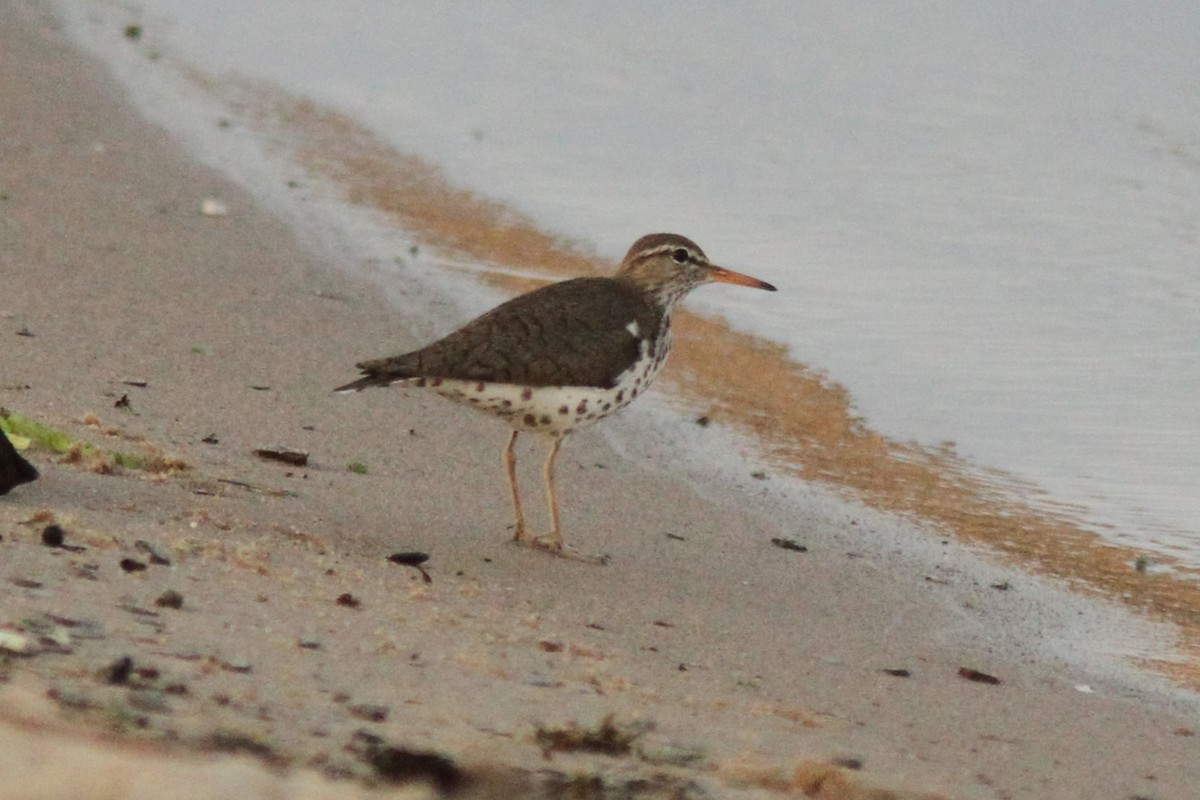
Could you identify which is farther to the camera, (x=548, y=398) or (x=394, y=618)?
(x=548, y=398)

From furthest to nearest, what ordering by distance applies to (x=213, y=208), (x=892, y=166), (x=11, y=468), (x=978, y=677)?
(x=892, y=166)
(x=213, y=208)
(x=978, y=677)
(x=11, y=468)

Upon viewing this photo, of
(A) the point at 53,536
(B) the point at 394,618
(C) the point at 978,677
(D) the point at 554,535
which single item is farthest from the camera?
(D) the point at 554,535

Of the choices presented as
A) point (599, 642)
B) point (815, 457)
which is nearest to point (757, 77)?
point (815, 457)

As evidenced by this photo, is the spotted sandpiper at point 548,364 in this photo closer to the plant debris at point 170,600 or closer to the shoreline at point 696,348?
the shoreline at point 696,348

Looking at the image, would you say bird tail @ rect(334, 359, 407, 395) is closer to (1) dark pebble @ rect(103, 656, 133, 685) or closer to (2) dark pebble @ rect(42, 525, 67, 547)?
(2) dark pebble @ rect(42, 525, 67, 547)

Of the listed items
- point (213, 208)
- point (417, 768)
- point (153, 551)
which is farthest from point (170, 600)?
point (213, 208)

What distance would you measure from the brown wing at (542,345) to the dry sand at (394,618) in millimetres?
576

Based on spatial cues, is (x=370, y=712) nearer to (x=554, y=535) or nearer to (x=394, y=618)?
(x=394, y=618)

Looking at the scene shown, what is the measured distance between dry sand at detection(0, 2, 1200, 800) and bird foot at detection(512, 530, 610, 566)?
129 mm

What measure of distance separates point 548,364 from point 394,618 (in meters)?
2.08

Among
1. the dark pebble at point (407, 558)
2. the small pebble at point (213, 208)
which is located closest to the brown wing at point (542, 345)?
the dark pebble at point (407, 558)

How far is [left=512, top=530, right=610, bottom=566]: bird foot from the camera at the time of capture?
747cm

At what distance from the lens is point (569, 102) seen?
60.0 ft

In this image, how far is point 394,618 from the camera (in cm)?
582
